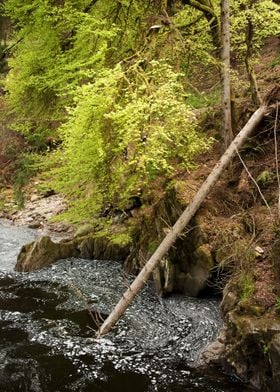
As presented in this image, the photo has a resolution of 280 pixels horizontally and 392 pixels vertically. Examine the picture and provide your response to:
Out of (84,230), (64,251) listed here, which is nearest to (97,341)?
(64,251)

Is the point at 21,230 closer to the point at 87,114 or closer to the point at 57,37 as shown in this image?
the point at 57,37

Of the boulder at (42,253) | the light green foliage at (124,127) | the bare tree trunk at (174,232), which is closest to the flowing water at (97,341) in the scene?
the bare tree trunk at (174,232)

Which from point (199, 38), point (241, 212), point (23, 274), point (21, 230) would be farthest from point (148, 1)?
point (21, 230)

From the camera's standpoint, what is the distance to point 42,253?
1381cm

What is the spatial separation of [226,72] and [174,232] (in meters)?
4.75

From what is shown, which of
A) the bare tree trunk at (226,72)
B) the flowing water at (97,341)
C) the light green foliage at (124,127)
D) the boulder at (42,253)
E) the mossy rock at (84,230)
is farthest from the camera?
the mossy rock at (84,230)

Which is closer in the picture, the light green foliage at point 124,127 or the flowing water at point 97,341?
the flowing water at point 97,341

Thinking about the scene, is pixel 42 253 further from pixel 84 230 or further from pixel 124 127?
pixel 124 127

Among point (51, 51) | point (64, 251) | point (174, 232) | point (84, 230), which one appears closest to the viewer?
point (174, 232)

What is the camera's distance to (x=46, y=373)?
771 centimetres

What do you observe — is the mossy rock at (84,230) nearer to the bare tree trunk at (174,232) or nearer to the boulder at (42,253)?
the boulder at (42,253)

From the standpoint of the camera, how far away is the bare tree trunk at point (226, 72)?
11.5m

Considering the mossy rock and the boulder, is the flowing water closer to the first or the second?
the boulder

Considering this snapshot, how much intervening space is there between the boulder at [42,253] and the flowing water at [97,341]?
3.01 feet
